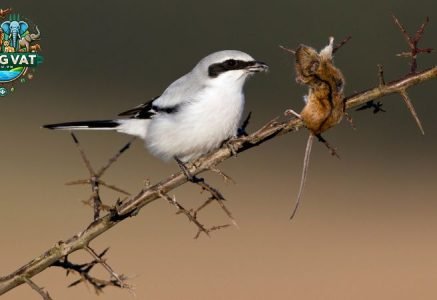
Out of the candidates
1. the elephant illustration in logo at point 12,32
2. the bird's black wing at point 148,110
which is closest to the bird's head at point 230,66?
the bird's black wing at point 148,110

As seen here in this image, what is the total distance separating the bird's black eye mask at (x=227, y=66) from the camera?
3441 mm

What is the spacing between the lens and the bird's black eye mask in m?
3.44

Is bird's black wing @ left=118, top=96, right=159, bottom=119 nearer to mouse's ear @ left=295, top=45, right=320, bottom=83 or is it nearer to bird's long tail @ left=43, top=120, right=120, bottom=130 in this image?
bird's long tail @ left=43, top=120, right=120, bottom=130

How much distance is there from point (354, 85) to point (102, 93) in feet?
10.0

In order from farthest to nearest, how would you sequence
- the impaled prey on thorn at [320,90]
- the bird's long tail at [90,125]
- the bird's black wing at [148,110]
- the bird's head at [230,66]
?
the bird's black wing at [148,110] < the bird's head at [230,66] < the bird's long tail at [90,125] < the impaled prey on thorn at [320,90]

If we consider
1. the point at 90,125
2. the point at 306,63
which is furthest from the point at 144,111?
the point at 306,63

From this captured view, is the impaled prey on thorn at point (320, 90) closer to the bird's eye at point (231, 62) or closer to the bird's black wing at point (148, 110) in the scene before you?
the bird's eye at point (231, 62)

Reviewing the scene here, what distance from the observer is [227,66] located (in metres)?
3.49

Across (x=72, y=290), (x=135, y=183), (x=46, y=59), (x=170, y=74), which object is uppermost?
(x=46, y=59)

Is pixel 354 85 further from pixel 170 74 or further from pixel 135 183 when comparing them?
pixel 135 183

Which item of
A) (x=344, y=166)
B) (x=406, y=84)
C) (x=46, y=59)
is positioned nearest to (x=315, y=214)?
(x=344, y=166)

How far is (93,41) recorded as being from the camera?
1303cm

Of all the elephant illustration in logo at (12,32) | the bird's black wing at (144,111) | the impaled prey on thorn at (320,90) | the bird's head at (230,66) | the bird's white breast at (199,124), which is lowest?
the impaled prey on thorn at (320,90)

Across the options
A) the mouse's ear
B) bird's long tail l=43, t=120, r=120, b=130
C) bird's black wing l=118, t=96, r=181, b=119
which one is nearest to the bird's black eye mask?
bird's black wing l=118, t=96, r=181, b=119
